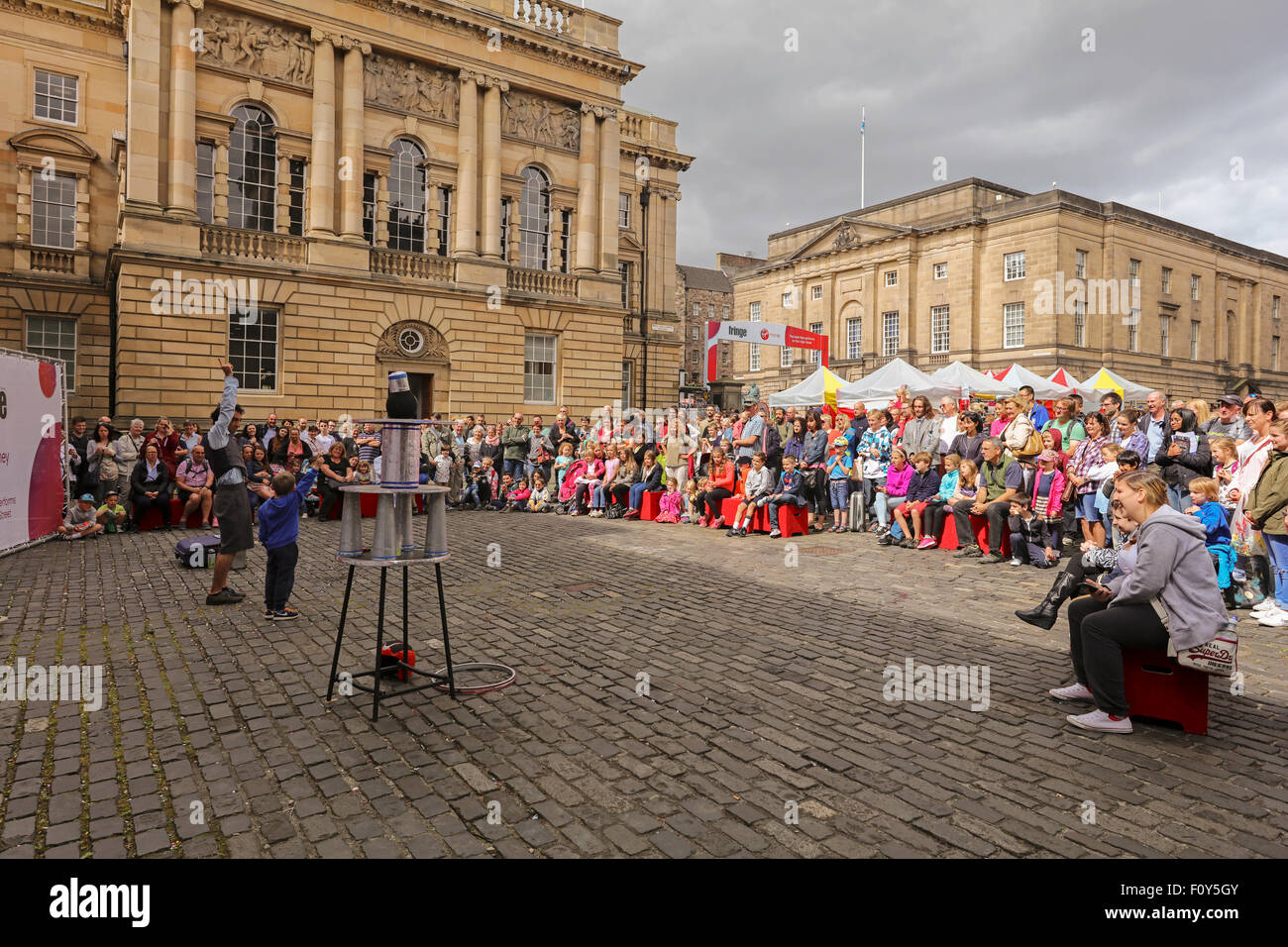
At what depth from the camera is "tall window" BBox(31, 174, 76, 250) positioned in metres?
29.0

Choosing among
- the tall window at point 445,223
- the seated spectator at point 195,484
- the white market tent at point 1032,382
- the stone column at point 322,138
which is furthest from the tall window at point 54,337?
the white market tent at point 1032,382

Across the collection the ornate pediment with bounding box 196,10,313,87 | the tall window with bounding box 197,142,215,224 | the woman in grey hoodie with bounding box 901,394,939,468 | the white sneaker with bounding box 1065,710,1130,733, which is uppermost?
the ornate pediment with bounding box 196,10,313,87

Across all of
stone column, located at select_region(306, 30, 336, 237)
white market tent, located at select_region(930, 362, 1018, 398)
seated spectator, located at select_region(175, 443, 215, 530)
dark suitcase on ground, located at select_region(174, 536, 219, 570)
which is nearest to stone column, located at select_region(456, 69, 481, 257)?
stone column, located at select_region(306, 30, 336, 237)

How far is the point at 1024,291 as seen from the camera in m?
50.2

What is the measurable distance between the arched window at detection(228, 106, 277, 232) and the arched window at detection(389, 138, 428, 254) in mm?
4081

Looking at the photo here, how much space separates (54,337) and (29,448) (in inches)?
857

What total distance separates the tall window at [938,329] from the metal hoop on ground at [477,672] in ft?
182

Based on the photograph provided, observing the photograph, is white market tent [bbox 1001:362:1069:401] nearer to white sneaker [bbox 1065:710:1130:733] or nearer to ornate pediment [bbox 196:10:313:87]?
white sneaker [bbox 1065:710:1130:733]

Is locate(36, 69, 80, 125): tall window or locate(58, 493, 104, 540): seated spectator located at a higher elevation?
locate(36, 69, 80, 125): tall window

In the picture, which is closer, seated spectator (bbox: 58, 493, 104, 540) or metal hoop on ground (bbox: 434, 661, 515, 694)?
metal hoop on ground (bbox: 434, 661, 515, 694)

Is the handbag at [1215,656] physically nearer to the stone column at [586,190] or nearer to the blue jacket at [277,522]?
the blue jacket at [277,522]

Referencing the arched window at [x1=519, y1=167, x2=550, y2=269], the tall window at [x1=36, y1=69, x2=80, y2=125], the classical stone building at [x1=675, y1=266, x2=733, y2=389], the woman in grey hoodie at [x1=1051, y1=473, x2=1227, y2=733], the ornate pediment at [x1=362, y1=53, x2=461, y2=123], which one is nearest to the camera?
the woman in grey hoodie at [x1=1051, y1=473, x2=1227, y2=733]

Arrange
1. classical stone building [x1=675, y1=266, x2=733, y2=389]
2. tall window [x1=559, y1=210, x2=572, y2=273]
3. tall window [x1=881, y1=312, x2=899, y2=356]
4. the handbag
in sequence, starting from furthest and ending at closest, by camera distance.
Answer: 1. classical stone building [x1=675, y1=266, x2=733, y2=389]
2. tall window [x1=881, y1=312, x2=899, y2=356]
3. tall window [x1=559, y1=210, x2=572, y2=273]
4. the handbag

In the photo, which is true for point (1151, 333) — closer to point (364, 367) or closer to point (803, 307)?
point (803, 307)
